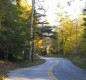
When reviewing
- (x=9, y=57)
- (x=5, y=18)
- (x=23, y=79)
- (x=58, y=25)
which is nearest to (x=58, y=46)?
(x=58, y=25)

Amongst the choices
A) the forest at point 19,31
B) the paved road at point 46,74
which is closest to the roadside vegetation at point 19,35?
the forest at point 19,31

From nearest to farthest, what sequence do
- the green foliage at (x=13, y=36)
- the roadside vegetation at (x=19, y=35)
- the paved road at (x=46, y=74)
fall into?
the paved road at (x=46, y=74)
the roadside vegetation at (x=19, y=35)
the green foliage at (x=13, y=36)

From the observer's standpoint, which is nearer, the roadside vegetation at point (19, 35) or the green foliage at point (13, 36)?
the roadside vegetation at point (19, 35)

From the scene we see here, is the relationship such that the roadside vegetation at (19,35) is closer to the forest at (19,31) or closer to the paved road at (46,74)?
the forest at (19,31)

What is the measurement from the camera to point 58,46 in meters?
115

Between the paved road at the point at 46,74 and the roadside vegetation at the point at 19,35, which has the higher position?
the roadside vegetation at the point at 19,35

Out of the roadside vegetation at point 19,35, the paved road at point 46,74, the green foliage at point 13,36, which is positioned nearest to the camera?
the paved road at point 46,74

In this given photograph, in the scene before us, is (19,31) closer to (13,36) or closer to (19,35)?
(19,35)

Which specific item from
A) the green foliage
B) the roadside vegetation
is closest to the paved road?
the roadside vegetation

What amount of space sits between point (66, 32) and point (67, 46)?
456 cm

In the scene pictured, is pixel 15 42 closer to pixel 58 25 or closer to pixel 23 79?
pixel 23 79

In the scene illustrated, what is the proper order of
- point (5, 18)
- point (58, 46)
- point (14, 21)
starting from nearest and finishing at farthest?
point (5, 18), point (14, 21), point (58, 46)

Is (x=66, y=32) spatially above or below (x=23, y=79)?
above

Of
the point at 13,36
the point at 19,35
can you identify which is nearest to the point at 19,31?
the point at 19,35
